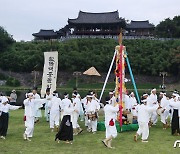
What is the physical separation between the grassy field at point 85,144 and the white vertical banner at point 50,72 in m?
3.76

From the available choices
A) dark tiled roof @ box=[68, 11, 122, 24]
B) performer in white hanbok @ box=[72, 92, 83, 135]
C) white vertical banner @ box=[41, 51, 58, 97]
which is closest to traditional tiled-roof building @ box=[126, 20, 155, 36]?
dark tiled roof @ box=[68, 11, 122, 24]

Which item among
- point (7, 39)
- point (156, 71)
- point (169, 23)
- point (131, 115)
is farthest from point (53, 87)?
point (169, 23)

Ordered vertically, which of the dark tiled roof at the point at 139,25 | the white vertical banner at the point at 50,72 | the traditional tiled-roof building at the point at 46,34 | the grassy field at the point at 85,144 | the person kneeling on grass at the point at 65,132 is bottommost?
the grassy field at the point at 85,144

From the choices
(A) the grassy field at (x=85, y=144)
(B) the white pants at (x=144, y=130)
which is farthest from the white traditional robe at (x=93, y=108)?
(B) the white pants at (x=144, y=130)

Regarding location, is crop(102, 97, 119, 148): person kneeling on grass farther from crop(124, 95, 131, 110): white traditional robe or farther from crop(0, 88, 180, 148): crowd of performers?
crop(124, 95, 131, 110): white traditional robe

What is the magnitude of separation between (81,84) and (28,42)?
13.7 meters

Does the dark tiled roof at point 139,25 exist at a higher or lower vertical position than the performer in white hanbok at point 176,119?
higher

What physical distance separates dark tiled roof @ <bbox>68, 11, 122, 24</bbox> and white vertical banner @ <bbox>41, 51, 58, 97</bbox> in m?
37.8

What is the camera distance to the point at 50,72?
1695 centimetres

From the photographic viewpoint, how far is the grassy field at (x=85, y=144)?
9633 mm

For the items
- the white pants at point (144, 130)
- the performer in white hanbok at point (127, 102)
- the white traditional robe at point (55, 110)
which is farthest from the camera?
the performer in white hanbok at point (127, 102)

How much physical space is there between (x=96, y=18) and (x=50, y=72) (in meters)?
40.5

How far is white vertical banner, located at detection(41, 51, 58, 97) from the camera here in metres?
16.7

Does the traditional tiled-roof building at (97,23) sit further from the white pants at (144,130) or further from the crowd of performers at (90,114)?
the white pants at (144,130)
